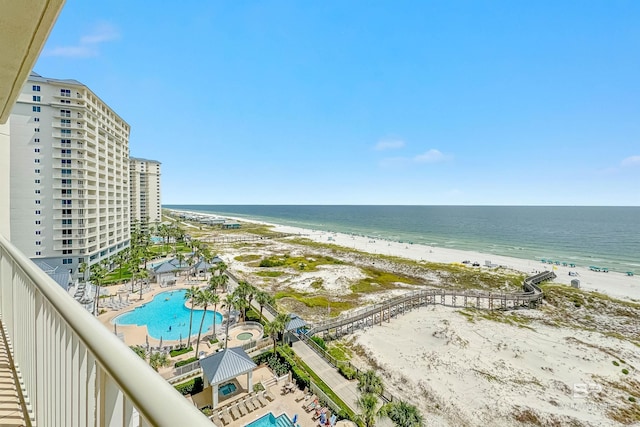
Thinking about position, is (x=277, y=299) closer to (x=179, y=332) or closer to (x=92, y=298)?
(x=179, y=332)

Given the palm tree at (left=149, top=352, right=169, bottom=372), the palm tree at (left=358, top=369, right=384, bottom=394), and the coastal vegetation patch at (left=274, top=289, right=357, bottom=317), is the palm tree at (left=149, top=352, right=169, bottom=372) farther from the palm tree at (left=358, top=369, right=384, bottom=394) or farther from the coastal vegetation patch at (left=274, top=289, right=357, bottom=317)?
the coastal vegetation patch at (left=274, top=289, right=357, bottom=317)

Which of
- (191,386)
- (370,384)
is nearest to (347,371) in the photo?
(370,384)

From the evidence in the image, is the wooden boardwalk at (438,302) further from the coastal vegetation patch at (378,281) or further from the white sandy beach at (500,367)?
the coastal vegetation patch at (378,281)

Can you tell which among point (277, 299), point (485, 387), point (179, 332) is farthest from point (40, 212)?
point (485, 387)

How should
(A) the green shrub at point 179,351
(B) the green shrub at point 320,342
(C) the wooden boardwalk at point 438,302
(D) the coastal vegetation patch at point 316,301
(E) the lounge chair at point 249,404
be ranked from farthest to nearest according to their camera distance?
(D) the coastal vegetation patch at point 316,301, (C) the wooden boardwalk at point 438,302, (B) the green shrub at point 320,342, (A) the green shrub at point 179,351, (E) the lounge chair at point 249,404

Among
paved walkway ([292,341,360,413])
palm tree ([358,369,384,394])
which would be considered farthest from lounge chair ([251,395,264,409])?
palm tree ([358,369,384,394])

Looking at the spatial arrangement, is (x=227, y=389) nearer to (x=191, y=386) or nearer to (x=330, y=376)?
(x=191, y=386)

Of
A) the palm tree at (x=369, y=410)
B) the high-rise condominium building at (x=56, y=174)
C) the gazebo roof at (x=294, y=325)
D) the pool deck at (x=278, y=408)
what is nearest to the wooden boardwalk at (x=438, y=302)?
the gazebo roof at (x=294, y=325)
